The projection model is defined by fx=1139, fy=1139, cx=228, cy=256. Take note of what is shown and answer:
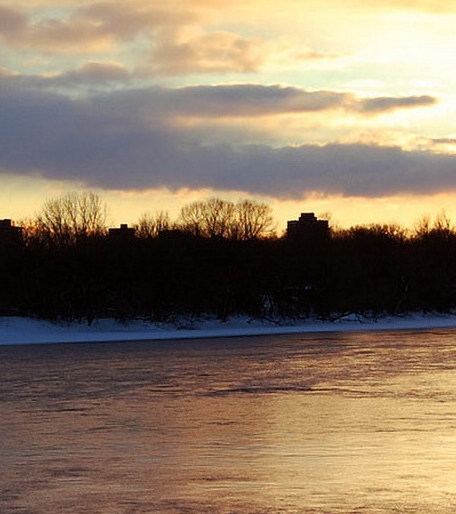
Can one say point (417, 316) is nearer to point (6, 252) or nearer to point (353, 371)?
point (6, 252)

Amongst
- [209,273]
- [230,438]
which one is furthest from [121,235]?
[230,438]

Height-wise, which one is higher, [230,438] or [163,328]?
[163,328]

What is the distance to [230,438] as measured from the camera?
17953 mm

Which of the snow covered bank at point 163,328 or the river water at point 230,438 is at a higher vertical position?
the snow covered bank at point 163,328

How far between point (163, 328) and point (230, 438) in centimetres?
5216

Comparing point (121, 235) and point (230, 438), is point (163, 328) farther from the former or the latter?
point (230, 438)

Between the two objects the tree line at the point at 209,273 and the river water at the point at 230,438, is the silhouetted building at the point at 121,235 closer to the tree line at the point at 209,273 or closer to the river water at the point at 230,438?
the tree line at the point at 209,273

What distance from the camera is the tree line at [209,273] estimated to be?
226 feet

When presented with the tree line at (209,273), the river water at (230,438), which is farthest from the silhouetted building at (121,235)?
the river water at (230,438)

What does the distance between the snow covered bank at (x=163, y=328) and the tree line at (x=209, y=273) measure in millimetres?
974

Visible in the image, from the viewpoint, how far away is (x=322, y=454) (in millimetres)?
16047

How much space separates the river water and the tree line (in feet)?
109

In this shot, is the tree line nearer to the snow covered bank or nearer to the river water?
the snow covered bank

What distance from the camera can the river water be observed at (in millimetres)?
12836
